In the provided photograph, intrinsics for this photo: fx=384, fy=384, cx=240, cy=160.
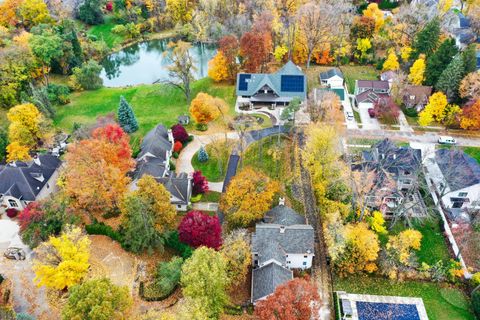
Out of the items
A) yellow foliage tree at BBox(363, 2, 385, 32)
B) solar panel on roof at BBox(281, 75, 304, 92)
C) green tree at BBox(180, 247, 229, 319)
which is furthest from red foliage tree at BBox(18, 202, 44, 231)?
yellow foliage tree at BBox(363, 2, 385, 32)

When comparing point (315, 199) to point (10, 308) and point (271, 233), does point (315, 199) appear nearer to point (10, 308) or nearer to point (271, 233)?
point (271, 233)

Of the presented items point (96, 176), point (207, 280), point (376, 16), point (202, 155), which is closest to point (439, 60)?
point (376, 16)

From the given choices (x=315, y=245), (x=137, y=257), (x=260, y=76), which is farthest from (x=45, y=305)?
(x=260, y=76)

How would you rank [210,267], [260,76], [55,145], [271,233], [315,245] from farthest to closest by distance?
1. [260,76]
2. [55,145]
3. [315,245]
4. [271,233]
5. [210,267]

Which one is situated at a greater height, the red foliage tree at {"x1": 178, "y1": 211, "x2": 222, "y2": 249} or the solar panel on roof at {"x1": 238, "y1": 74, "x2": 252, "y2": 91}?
the red foliage tree at {"x1": 178, "y1": 211, "x2": 222, "y2": 249}

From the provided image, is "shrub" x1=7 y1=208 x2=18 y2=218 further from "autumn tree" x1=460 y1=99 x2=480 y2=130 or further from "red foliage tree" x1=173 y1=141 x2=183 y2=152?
"autumn tree" x1=460 y1=99 x2=480 y2=130

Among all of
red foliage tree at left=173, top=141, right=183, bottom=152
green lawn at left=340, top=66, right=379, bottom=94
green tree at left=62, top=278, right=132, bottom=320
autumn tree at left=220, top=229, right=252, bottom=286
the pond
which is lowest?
the pond
